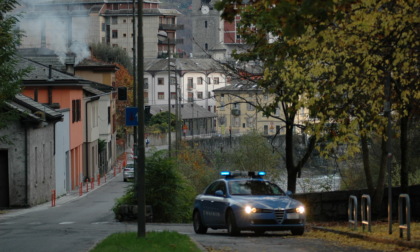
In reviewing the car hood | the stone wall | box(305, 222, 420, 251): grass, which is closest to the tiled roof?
the stone wall

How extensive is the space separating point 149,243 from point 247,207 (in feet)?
12.5

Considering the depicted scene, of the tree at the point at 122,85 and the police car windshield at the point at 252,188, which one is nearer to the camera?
the police car windshield at the point at 252,188

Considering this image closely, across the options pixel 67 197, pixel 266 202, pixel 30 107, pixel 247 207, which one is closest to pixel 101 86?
pixel 67 197

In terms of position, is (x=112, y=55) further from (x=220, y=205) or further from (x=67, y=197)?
(x=220, y=205)

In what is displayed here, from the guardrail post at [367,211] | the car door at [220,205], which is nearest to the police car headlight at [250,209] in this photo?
Answer: the car door at [220,205]

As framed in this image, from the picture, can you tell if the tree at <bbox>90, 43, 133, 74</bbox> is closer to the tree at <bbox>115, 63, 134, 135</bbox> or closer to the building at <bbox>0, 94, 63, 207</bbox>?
the tree at <bbox>115, 63, 134, 135</bbox>

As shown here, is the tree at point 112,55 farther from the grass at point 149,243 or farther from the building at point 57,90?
the grass at point 149,243

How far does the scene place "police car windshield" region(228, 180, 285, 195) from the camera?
21.7 meters

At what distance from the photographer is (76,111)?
60.4m

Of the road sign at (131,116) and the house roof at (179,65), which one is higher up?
the house roof at (179,65)

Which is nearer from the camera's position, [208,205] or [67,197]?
[208,205]

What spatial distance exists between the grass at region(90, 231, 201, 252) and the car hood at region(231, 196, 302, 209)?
2.04m

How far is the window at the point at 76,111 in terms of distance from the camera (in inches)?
2314

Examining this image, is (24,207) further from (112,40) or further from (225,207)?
(112,40)
